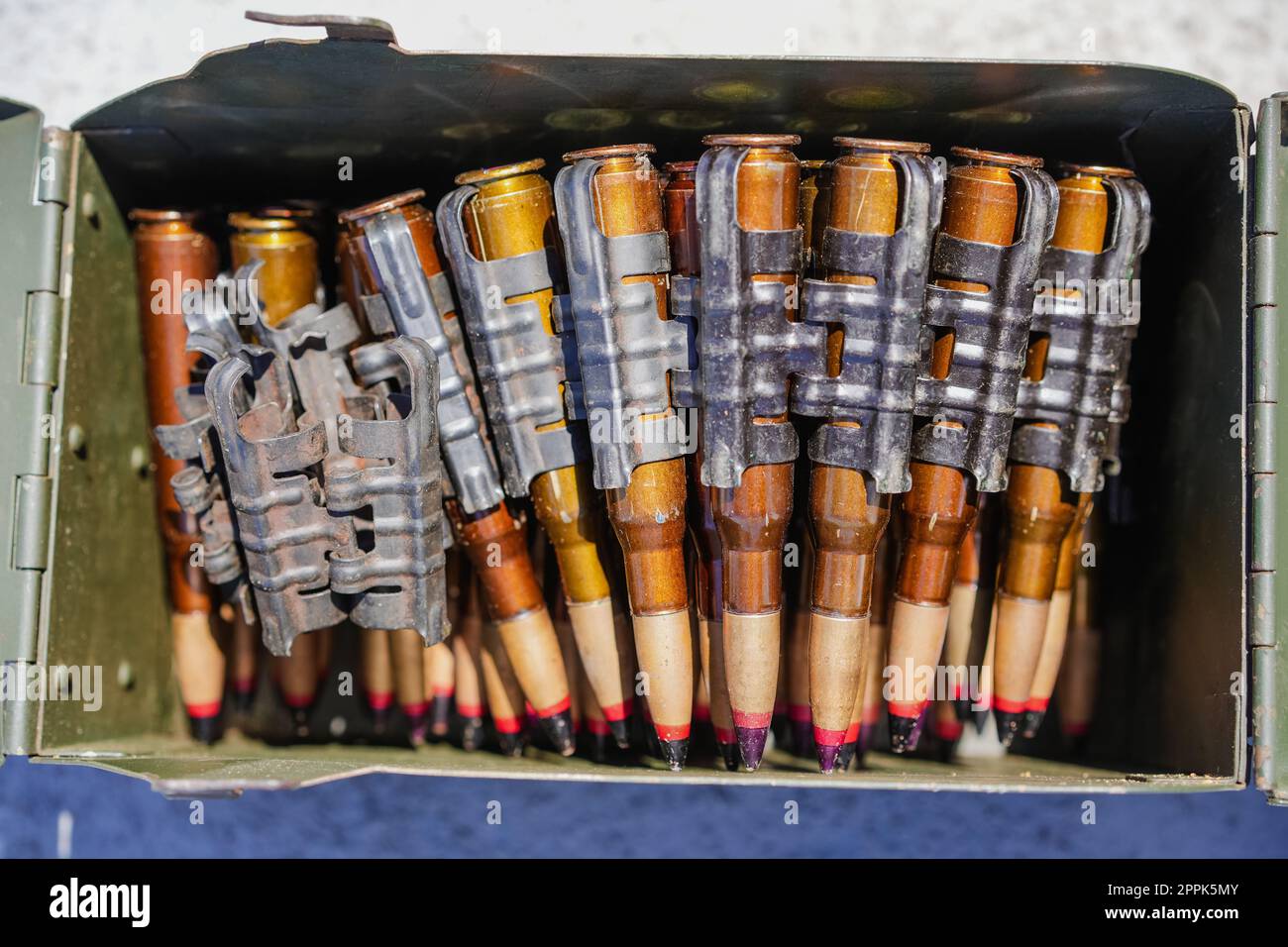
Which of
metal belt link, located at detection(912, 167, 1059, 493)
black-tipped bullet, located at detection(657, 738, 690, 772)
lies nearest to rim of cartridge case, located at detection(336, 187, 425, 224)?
metal belt link, located at detection(912, 167, 1059, 493)

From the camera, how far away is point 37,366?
1.21m

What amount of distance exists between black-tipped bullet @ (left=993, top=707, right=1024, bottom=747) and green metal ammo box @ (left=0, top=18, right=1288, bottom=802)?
0.20 feet

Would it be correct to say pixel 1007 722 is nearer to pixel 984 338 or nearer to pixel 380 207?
pixel 984 338

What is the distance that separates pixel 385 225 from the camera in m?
1.19

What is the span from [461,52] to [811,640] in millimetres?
739

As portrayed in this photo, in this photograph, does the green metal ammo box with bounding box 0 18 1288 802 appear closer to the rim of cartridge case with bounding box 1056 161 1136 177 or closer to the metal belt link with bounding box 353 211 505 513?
the rim of cartridge case with bounding box 1056 161 1136 177

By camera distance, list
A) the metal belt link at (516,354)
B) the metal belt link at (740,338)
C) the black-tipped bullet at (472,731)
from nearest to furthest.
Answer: the metal belt link at (740,338), the metal belt link at (516,354), the black-tipped bullet at (472,731)

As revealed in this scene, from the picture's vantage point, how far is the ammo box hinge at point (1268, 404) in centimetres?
111

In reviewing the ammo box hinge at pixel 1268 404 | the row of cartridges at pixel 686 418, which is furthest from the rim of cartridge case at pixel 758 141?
the ammo box hinge at pixel 1268 404

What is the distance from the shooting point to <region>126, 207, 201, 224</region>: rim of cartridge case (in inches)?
51.8

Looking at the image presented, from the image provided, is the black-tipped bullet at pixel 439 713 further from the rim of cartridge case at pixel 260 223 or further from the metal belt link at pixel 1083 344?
the metal belt link at pixel 1083 344
